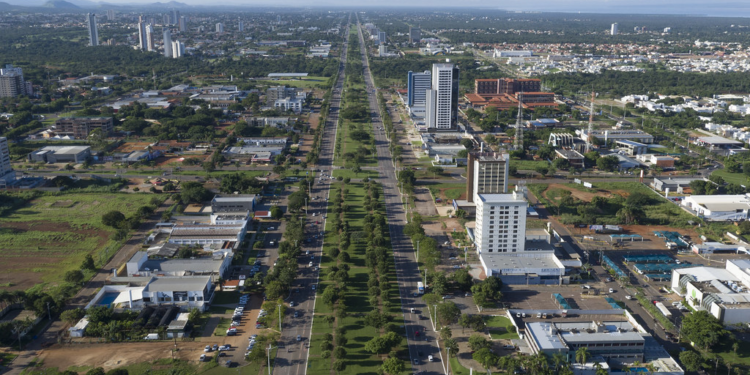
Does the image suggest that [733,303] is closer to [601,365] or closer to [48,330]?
[601,365]

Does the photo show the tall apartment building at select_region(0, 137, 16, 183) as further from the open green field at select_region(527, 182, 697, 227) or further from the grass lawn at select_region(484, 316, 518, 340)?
the open green field at select_region(527, 182, 697, 227)

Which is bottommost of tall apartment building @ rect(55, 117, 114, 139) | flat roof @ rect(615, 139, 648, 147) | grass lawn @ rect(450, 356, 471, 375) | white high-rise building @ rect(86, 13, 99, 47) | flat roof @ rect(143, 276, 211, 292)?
grass lawn @ rect(450, 356, 471, 375)

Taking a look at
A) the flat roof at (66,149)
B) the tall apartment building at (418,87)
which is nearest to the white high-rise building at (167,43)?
the tall apartment building at (418,87)

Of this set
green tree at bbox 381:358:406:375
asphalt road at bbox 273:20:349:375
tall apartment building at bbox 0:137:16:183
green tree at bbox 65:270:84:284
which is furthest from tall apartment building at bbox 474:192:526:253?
tall apartment building at bbox 0:137:16:183

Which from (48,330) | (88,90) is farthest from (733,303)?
(88,90)

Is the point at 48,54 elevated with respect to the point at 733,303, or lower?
elevated

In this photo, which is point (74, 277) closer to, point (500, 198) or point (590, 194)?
point (500, 198)
